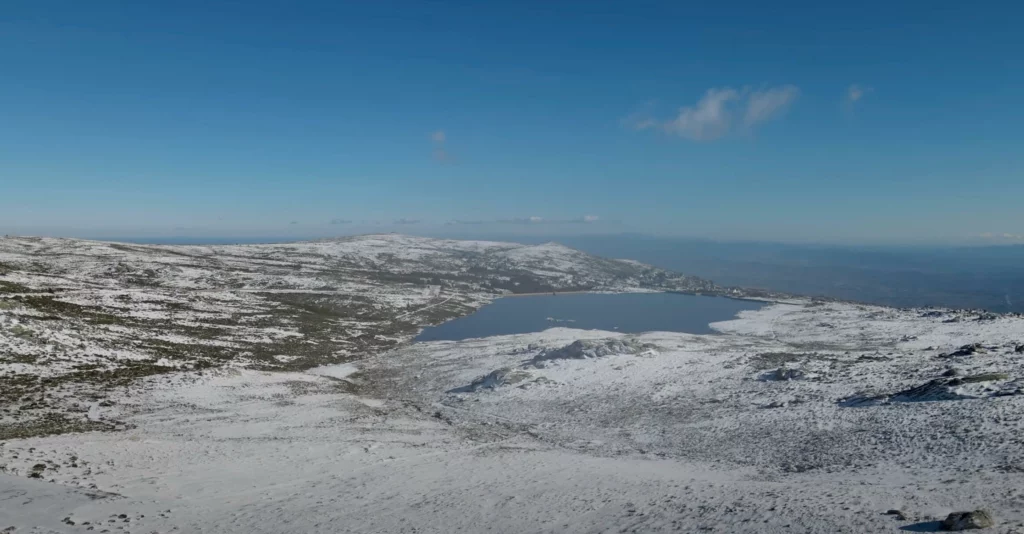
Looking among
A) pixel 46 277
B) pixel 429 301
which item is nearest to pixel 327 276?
pixel 429 301

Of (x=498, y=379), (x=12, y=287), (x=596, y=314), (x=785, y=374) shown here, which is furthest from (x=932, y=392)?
(x=12, y=287)

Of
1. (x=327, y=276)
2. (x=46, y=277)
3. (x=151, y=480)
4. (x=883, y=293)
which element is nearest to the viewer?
(x=151, y=480)

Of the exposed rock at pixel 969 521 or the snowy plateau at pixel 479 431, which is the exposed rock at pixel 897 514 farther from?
the exposed rock at pixel 969 521

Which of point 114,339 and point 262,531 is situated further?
point 114,339

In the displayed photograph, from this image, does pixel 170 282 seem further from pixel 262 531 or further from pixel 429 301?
pixel 262 531

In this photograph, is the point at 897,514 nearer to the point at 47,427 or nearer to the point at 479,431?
the point at 479,431

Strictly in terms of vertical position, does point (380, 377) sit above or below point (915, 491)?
below

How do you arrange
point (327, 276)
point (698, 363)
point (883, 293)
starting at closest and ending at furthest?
point (698, 363), point (327, 276), point (883, 293)

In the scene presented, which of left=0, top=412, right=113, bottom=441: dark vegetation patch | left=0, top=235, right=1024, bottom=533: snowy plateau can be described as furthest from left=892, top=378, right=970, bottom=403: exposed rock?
left=0, top=412, right=113, bottom=441: dark vegetation patch
